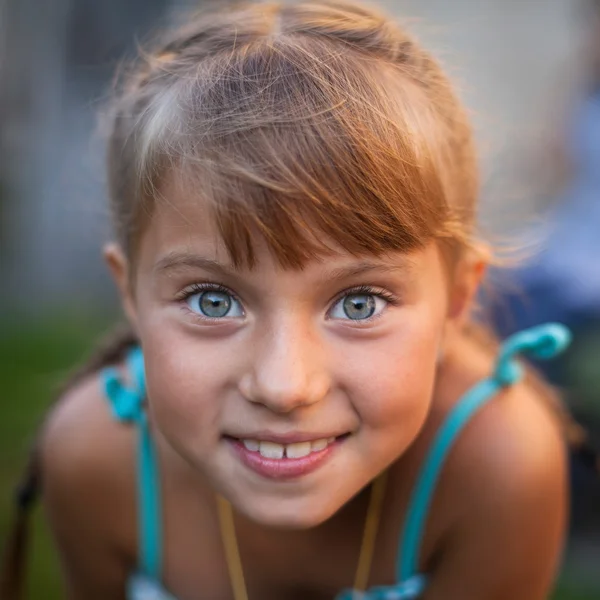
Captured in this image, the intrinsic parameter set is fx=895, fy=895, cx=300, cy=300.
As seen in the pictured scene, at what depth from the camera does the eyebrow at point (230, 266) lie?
3.85 feet

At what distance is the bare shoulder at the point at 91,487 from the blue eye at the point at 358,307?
0.61m

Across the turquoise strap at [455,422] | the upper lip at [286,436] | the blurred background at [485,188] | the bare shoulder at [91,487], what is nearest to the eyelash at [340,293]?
the upper lip at [286,436]

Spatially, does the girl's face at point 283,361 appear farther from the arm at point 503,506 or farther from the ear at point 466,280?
the arm at point 503,506

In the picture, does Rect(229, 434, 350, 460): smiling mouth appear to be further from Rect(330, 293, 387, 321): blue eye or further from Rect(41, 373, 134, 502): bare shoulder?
Rect(41, 373, 134, 502): bare shoulder

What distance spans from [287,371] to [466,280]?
17.3 inches

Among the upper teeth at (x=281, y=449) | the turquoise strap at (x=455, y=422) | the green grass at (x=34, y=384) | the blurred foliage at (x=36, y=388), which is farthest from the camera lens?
the green grass at (x=34, y=384)

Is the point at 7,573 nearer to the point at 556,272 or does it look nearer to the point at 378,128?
the point at 378,128

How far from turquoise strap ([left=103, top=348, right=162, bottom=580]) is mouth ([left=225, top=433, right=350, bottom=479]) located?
0.38 m

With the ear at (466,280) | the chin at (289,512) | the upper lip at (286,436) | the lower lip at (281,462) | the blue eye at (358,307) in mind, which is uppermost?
the ear at (466,280)

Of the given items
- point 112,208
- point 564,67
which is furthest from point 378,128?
point 564,67

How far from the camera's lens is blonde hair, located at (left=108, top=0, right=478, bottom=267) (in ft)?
3.75

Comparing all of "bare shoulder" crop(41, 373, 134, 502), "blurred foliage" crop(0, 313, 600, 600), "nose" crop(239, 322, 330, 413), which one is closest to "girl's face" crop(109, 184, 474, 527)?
"nose" crop(239, 322, 330, 413)

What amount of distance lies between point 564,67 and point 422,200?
2.40m

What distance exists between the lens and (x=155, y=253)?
126cm
